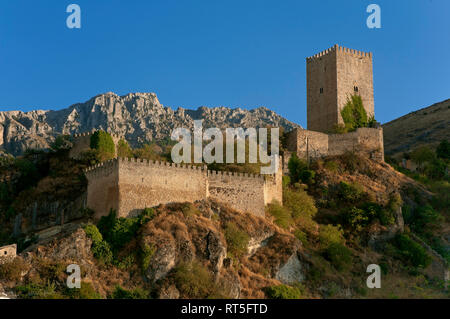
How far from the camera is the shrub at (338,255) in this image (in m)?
46.5

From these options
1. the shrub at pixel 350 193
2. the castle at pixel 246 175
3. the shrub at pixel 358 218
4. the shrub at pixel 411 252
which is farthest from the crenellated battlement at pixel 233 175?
the shrub at pixel 411 252

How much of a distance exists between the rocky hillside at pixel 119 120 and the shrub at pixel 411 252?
57.1m

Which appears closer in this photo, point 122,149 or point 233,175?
point 233,175

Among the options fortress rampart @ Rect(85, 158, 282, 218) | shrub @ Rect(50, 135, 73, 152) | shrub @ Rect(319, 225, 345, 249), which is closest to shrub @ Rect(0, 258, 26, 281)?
fortress rampart @ Rect(85, 158, 282, 218)

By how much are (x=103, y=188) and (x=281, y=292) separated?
12828 millimetres

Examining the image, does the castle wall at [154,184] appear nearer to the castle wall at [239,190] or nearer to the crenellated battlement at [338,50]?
the castle wall at [239,190]

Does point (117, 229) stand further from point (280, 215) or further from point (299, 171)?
point (299, 171)

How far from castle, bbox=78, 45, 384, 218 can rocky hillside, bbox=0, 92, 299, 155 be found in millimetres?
42197

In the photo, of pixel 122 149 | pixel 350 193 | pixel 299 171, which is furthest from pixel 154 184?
pixel 350 193

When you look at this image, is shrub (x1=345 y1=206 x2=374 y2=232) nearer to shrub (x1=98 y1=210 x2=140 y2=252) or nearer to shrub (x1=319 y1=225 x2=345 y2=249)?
shrub (x1=319 y1=225 x2=345 y2=249)

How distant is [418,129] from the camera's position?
9819 centimetres

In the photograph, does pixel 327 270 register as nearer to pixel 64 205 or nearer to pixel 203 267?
pixel 203 267

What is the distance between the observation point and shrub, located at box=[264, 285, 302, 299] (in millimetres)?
40656
